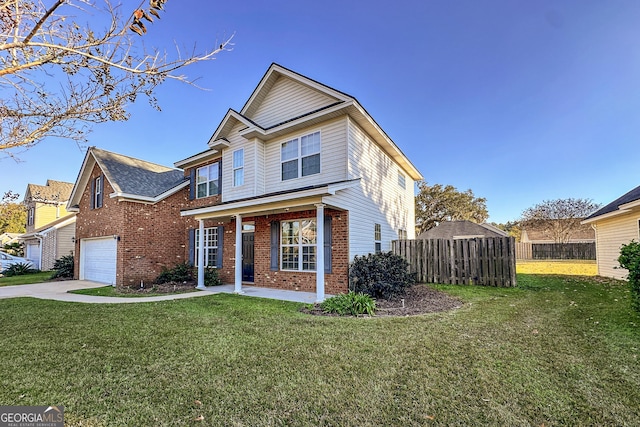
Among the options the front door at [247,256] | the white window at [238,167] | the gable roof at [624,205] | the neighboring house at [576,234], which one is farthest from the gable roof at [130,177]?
the neighboring house at [576,234]

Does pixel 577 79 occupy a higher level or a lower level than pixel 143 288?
higher

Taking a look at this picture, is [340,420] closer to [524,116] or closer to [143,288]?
[143,288]

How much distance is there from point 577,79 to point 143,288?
65.4ft

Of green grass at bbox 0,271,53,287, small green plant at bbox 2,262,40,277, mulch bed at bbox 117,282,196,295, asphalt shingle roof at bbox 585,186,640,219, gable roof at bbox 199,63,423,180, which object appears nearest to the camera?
gable roof at bbox 199,63,423,180

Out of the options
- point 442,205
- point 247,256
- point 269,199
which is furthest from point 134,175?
point 442,205

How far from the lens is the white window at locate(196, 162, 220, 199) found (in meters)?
13.4

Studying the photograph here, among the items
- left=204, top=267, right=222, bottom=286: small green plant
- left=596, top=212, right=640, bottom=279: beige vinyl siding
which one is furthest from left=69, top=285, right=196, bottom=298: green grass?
left=596, top=212, right=640, bottom=279: beige vinyl siding

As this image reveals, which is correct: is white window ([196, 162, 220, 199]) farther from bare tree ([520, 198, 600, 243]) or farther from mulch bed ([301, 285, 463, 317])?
bare tree ([520, 198, 600, 243])

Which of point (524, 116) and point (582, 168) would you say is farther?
point (582, 168)

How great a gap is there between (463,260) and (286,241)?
276 inches

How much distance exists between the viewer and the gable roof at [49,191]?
27.1m

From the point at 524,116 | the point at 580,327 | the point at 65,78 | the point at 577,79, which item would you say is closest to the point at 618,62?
the point at 577,79

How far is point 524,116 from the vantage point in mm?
15188

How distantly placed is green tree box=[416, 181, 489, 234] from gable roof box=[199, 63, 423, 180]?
79.8ft
